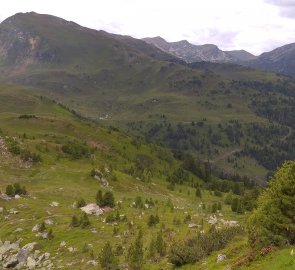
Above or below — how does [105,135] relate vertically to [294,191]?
below

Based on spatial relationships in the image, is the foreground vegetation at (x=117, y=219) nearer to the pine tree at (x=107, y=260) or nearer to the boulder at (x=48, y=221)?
the pine tree at (x=107, y=260)

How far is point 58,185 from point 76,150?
141 ft

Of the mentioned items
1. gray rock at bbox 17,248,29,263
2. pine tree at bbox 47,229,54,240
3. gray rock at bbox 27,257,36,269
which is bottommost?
gray rock at bbox 17,248,29,263

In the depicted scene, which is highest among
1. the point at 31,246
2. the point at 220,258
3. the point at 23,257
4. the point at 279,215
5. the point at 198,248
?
the point at 279,215

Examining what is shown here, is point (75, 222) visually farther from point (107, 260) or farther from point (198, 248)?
point (198, 248)

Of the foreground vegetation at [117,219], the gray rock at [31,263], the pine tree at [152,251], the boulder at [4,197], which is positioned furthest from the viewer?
the boulder at [4,197]

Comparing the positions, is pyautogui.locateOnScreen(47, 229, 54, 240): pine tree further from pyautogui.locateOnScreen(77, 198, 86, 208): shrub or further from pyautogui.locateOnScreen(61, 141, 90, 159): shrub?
pyautogui.locateOnScreen(61, 141, 90, 159): shrub

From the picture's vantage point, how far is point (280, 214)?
39.1m

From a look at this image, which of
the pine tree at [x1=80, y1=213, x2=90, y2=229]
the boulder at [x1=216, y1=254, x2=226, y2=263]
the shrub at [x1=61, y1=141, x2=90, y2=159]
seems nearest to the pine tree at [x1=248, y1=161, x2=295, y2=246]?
the boulder at [x1=216, y1=254, x2=226, y2=263]

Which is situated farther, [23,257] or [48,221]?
[48,221]

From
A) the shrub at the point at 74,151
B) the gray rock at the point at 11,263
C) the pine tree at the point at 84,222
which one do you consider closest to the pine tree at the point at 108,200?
the pine tree at the point at 84,222

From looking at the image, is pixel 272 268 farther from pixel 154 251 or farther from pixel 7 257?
pixel 7 257

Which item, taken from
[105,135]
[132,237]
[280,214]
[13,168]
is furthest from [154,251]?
[105,135]

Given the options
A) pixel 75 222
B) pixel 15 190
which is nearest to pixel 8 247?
pixel 75 222
